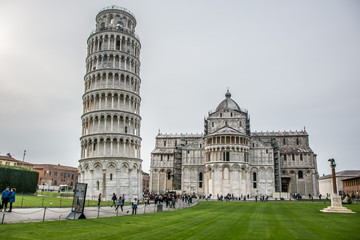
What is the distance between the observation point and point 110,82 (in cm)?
4775

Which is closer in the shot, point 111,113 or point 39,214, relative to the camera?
point 39,214

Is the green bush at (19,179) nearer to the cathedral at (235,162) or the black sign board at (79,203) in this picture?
the cathedral at (235,162)

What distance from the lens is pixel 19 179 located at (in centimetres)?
5119

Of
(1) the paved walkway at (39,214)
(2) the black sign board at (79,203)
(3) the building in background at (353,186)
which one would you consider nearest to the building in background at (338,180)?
(3) the building in background at (353,186)

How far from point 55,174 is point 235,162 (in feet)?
205

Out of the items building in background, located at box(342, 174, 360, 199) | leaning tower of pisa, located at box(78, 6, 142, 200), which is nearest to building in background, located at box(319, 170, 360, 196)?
building in background, located at box(342, 174, 360, 199)

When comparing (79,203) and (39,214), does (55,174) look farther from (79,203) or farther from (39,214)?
(79,203)

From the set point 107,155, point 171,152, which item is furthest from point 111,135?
point 171,152

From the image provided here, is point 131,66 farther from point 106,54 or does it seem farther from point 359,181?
point 359,181

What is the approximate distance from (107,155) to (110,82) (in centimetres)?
1193

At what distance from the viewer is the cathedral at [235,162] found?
6400 centimetres

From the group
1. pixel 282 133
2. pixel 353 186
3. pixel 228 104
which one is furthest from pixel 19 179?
pixel 353 186

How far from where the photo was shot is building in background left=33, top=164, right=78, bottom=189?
93.5 m

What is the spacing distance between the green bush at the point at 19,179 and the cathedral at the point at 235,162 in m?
31.0
